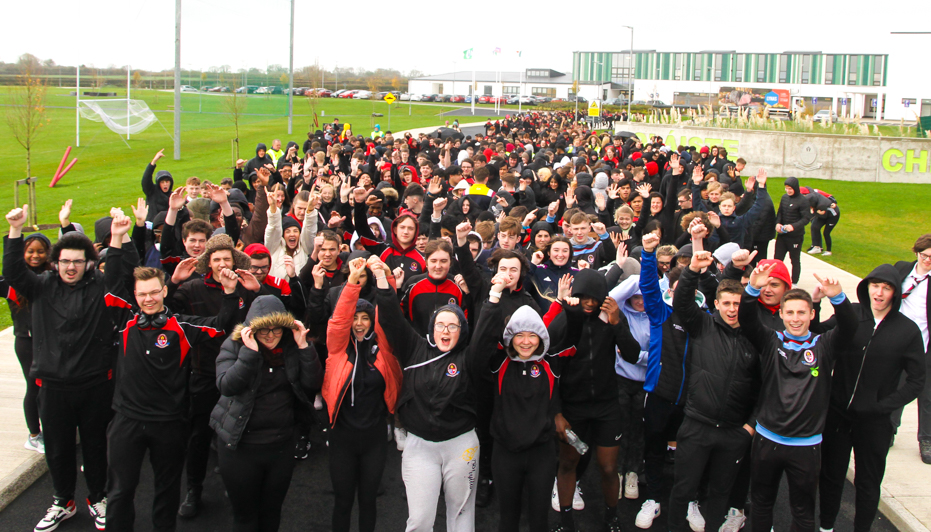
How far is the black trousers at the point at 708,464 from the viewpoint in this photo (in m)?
4.65

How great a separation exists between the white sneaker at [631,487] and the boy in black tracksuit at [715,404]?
0.85m

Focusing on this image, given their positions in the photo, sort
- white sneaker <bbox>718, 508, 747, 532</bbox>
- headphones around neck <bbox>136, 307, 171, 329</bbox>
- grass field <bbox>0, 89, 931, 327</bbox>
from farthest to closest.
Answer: grass field <bbox>0, 89, 931, 327</bbox> → white sneaker <bbox>718, 508, 747, 532</bbox> → headphones around neck <bbox>136, 307, 171, 329</bbox>

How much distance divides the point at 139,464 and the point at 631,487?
12.1ft

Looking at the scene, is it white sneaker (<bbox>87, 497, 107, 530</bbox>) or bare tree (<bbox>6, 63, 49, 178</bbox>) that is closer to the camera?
white sneaker (<bbox>87, 497, 107, 530</bbox>)

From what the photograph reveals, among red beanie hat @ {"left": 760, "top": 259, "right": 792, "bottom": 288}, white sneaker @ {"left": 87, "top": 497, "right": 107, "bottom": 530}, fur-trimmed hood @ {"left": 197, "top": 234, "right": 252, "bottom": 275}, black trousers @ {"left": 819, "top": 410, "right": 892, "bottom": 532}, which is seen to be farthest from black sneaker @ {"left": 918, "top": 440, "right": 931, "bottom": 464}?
white sneaker @ {"left": 87, "top": 497, "right": 107, "bottom": 530}

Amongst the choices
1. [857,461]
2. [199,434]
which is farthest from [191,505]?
[857,461]

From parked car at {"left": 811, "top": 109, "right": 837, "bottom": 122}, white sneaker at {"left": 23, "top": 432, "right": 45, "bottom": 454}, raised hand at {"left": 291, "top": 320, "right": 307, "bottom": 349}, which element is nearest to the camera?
raised hand at {"left": 291, "top": 320, "right": 307, "bottom": 349}

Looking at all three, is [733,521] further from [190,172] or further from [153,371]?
[190,172]

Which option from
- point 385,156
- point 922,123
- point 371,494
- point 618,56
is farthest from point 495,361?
point 618,56

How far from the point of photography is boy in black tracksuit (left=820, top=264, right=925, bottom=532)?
15.7 ft

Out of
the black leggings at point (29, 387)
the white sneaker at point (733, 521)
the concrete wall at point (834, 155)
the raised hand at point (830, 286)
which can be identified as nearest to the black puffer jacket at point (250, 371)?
the black leggings at point (29, 387)

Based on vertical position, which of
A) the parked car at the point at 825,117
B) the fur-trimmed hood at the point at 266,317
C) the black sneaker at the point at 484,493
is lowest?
the black sneaker at the point at 484,493

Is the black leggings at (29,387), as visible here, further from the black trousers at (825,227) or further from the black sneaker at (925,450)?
the black trousers at (825,227)

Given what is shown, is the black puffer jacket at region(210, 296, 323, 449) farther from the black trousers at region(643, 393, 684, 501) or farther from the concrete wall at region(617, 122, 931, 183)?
the concrete wall at region(617, 122, 931, 183)
